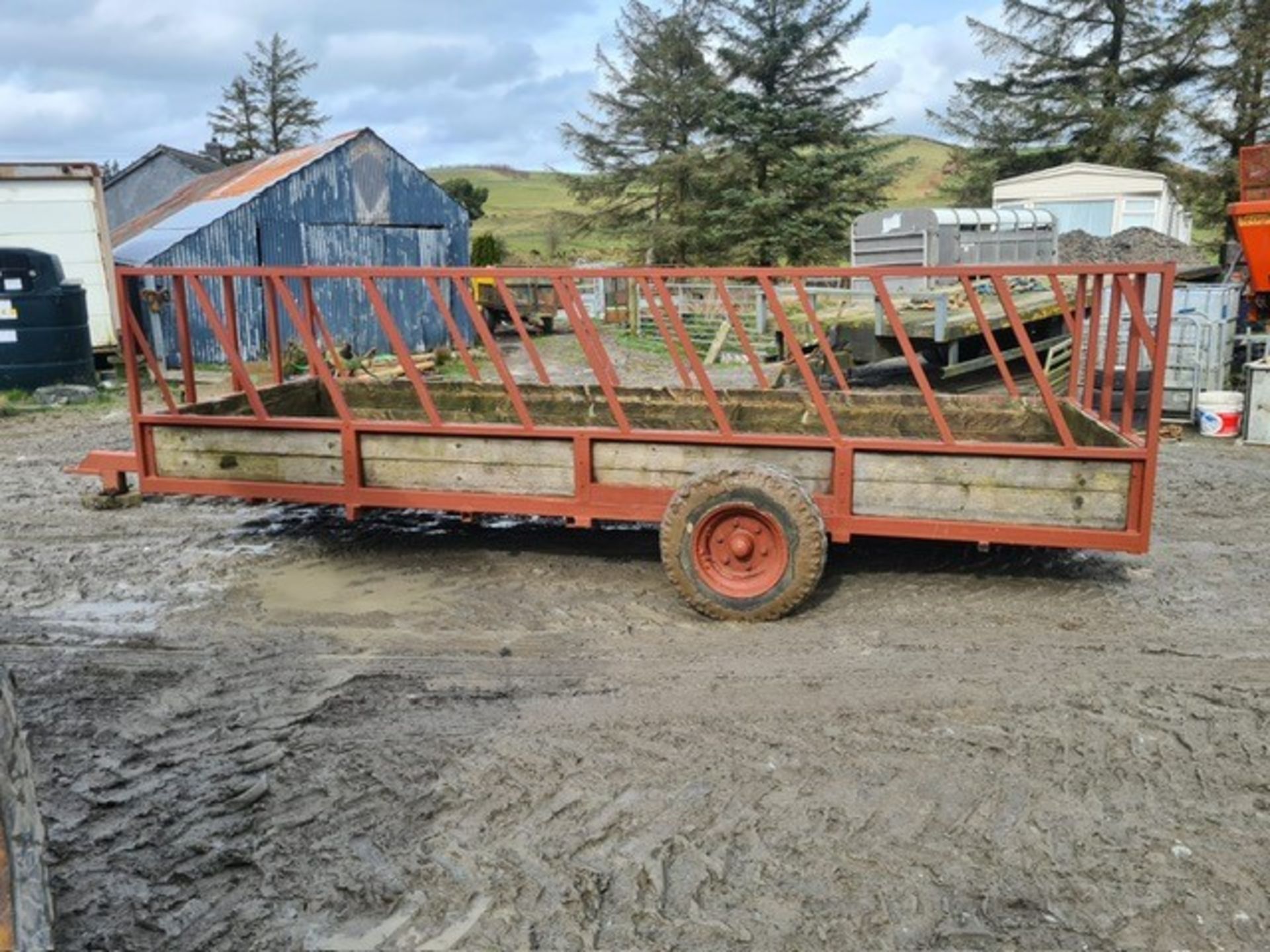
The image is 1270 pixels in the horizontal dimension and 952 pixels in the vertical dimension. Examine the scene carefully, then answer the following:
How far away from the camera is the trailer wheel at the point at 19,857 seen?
2.29 meters

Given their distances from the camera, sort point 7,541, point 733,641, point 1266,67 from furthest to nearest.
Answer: point 1266,67 → point 7,541 → point 733,641

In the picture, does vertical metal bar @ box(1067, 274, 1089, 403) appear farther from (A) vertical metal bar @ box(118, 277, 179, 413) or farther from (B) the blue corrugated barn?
(B) the blue corrugated barn

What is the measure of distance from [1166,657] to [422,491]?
13.3ft

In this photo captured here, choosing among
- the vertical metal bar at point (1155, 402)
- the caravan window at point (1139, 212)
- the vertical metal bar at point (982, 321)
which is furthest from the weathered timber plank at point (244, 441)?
the caravan window at point (1139, 212)

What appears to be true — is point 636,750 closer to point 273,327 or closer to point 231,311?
point 231,311

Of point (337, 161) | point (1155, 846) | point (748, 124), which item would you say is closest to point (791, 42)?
point (748, 124)

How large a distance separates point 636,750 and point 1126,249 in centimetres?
2052

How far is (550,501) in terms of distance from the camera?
19.8 feet

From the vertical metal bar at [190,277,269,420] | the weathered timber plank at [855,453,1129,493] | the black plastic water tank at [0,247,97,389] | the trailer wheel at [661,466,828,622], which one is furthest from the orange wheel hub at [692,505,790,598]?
the black plastic water tank at [0,247,97,389]

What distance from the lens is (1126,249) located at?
840 inches

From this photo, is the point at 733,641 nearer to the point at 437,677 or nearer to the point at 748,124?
the point at 437,677

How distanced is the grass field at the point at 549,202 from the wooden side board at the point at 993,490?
84.6 ft

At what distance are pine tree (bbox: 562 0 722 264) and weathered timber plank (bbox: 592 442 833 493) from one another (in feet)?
79.2

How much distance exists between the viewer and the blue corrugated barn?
58.3 ft
